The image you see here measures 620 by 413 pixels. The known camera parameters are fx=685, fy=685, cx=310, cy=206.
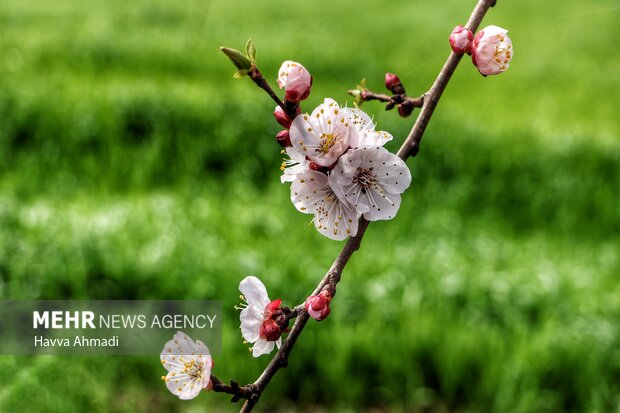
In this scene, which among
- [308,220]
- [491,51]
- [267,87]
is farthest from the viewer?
[308,220]

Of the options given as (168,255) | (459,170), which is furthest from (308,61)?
(168,255)

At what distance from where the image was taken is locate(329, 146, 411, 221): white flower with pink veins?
0.35m

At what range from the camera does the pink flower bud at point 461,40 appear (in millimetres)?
386

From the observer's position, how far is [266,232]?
2.38 metres

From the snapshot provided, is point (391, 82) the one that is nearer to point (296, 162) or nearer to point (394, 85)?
point (394, 85)

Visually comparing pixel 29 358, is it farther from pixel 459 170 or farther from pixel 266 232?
pixel 459 170

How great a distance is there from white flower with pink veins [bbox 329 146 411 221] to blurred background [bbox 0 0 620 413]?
22 cm

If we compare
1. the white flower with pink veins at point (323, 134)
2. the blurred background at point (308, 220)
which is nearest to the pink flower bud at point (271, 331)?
the white flower with pink veins at point (323, 134)

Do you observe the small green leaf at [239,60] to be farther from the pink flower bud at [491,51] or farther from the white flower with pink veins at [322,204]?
the pink flower bud at [491,51]

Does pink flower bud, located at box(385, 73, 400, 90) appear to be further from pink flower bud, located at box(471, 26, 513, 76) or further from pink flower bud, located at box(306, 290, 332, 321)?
pink flower bud, located at box(306, 290, 332, 321)

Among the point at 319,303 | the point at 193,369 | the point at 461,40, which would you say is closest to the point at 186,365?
the point at 193,369

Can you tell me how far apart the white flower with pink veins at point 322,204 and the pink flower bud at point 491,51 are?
134 mm

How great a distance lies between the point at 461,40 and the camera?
392 millimetres

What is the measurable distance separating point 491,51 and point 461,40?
0.06 m
